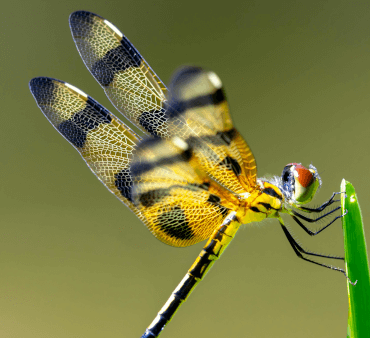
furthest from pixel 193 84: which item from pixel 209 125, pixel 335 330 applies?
pixel 335 330

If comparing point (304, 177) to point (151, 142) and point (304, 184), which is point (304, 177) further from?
point (151, 142)

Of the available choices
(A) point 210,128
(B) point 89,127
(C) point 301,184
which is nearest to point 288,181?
(C) point 301,184

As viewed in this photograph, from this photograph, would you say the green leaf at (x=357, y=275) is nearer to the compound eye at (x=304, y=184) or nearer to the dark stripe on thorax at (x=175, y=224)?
the compound eye at (x=304, y=184)

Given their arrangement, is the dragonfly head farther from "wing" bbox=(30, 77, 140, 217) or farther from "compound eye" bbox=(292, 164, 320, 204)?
"wing" bbox=(30, 77, 140, 217)

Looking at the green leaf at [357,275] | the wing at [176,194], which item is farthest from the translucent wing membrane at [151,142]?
the green leaf at [357,275]

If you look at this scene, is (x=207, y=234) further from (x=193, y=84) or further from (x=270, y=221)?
(x=193, y=84)

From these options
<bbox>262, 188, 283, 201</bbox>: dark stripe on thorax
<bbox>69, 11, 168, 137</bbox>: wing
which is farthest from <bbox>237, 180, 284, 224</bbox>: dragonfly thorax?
<bbox>69, 11, 168, 137</bbox>: wing
